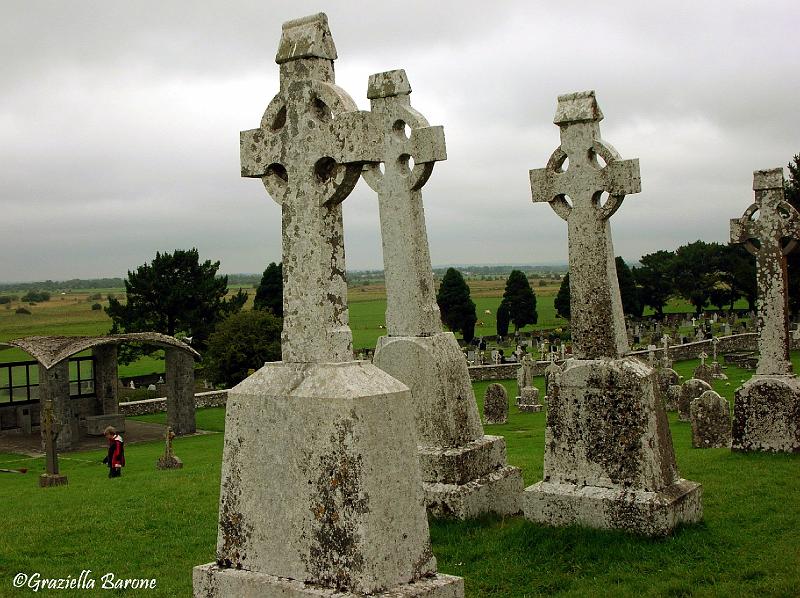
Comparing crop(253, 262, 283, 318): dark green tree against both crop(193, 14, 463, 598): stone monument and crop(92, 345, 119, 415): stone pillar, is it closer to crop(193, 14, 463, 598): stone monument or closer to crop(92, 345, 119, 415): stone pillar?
crop(92, 345, 119, 415): stone pillar

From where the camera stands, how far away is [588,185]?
30.6ft

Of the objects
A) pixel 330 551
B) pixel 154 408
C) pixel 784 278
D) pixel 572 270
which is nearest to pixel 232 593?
pixel 330 551

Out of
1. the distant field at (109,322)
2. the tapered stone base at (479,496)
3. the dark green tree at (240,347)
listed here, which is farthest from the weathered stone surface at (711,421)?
the distant field at (109,322)

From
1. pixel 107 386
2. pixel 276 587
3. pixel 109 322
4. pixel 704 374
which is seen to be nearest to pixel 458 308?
pixel 704 374

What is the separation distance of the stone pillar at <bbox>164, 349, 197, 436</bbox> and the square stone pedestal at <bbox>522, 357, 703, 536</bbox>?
73.4ft

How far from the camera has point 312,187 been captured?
550 cm

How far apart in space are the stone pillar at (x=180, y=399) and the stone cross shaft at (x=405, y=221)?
2138 cm

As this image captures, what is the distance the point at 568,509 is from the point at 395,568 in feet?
14.3

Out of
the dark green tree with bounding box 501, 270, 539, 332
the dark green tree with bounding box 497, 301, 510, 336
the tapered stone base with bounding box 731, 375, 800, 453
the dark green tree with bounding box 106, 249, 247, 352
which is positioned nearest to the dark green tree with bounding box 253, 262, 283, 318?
the dark green tree with bounding box 106, 249, 247, 352

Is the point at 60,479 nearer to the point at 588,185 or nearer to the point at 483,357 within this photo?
the point at 588,185

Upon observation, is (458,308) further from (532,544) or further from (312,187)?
(312,187)

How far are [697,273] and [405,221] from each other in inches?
3005

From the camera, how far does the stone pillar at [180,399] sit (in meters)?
29.5

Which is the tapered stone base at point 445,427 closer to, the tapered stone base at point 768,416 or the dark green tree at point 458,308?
the tapered stone base at point 768,416
